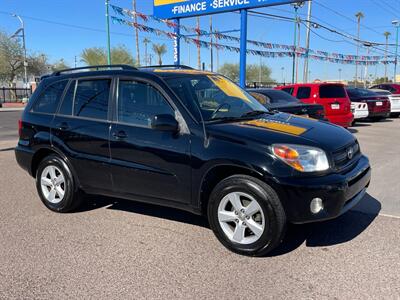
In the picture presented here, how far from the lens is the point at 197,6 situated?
54.6 ft

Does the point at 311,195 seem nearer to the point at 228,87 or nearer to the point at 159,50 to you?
the point at 228,87

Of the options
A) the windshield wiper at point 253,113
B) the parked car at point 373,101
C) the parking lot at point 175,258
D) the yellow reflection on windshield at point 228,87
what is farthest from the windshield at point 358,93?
the windshield wiper at point 253,113

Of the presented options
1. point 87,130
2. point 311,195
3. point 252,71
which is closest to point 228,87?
point 87,130

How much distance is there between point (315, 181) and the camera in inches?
139

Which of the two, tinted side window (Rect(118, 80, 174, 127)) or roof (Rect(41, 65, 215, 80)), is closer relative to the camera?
tinted side window (Rect(118, 80, 174, 127))

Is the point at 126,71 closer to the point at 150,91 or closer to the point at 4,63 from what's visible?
the point at 150,91

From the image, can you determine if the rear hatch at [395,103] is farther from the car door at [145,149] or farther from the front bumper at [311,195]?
the car door at [145,149]

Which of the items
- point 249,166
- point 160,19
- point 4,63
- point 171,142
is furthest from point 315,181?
point 4,63

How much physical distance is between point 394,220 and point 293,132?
1.80 m

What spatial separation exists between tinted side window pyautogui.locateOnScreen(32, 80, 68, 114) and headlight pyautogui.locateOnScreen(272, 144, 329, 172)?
2.98 metres

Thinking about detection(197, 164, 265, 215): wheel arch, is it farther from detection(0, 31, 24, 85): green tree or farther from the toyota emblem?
detection(0, 31, 24, 85): green tree

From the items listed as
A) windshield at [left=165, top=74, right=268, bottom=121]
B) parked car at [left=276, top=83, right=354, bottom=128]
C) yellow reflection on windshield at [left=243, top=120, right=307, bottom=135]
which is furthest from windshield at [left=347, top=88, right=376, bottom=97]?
yellow reflection on windshield at [left=243, top=120, right=307, bottom=135]

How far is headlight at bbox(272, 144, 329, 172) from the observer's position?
11.7ft

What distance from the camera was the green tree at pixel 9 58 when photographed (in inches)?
1911
